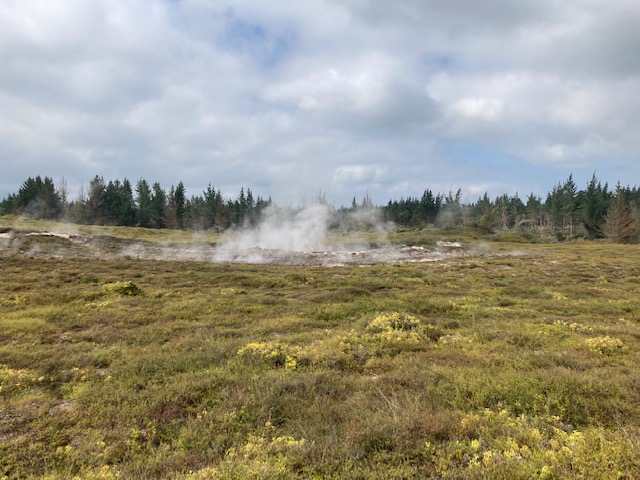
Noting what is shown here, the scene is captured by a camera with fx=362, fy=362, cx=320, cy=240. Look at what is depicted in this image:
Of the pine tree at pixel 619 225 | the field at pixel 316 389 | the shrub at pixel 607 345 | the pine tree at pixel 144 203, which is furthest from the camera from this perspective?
the pine tree at pixel 144 203

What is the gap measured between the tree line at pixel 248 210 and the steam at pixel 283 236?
30.4m

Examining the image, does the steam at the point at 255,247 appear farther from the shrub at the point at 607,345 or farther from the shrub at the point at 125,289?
the shrub at the point at 607,345

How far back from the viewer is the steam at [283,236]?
191 ft

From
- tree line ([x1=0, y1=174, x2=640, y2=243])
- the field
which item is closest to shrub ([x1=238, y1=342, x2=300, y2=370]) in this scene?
the field

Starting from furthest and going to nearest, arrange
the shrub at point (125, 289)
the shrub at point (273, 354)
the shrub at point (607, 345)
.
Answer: the shrub at point (125, 289) < the shrub at point (607, 345) < the shrub at point (273, 354)

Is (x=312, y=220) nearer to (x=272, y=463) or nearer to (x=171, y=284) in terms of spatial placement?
(x=171, y=284)

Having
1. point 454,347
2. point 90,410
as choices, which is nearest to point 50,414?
point 90,410

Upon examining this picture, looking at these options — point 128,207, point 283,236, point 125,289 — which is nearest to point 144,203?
point 128,207

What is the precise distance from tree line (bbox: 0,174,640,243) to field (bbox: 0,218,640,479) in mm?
89543

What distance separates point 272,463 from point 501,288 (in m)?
26.1

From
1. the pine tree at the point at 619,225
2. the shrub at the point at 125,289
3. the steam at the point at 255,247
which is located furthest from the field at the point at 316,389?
the pine tree at the point at 619,225

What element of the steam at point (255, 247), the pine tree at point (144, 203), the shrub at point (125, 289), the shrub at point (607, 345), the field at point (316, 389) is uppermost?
the pine tree at point (144, 203)

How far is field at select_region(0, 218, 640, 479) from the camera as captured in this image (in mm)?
6582

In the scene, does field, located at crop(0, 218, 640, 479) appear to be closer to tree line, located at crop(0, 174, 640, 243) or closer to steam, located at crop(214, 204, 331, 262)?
steam, located at crop(214, 204, 331, 262)
